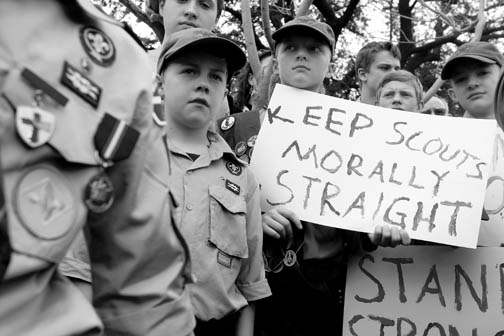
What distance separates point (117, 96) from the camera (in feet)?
3.00

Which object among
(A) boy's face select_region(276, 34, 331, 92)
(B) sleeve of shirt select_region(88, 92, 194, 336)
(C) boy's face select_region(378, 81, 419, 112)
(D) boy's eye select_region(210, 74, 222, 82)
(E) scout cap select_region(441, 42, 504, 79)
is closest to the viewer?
(B) sleeve of shirt select_region(88, 92, 194, 336)

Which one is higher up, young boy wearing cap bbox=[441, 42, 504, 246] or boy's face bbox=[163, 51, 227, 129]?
young boy wearing cap bbox=[441, 42, 504, 246]

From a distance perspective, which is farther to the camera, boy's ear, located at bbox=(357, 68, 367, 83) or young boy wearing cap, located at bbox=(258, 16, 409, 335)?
boy's ear, located at bbox=(357, 68, 367, 83)

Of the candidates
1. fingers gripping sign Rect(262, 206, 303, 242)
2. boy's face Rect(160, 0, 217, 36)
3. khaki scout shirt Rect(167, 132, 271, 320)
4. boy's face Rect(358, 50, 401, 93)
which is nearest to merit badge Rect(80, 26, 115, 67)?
khaki scout shirt Rect(167, 132, 271, 320)

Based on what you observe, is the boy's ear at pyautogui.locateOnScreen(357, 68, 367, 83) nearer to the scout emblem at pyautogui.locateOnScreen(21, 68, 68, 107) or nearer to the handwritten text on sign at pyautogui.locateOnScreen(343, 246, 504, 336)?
the handwritten text on sign at pyautogui.locateOnScreen(343, 246, 504, 336)

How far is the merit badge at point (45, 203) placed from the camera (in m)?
0.80

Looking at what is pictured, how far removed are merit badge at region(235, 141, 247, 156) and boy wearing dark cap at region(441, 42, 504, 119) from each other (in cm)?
106

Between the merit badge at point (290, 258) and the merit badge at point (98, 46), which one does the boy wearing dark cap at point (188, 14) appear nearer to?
the merit badge at point (290, 258)

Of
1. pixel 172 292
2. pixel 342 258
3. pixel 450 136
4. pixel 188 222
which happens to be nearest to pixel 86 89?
pixel 172 292

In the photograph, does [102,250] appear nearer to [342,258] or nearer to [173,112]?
[173,112]

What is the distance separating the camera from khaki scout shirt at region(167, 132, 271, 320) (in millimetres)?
1962

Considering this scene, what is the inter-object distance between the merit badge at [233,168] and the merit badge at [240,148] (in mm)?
386

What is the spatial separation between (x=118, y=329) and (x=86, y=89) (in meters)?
0.40

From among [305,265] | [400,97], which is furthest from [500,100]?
[400,97]
